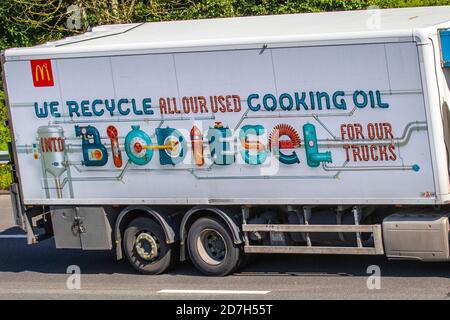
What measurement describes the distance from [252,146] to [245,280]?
178 cm

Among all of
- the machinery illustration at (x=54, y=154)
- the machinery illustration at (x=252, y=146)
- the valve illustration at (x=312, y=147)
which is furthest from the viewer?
the machinery illustration at (x=54, y=154)

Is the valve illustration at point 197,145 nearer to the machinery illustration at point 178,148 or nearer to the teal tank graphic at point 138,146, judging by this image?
the machinery illustration at point 178,148

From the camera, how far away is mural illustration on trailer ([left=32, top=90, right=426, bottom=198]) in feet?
43.4

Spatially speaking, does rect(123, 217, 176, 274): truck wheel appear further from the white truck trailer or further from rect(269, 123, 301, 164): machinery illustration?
rect(269, 123, 301, 164): machinery illustration

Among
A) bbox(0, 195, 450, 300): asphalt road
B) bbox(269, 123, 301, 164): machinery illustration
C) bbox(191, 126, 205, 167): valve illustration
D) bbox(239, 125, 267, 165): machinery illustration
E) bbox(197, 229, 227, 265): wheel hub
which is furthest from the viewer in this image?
bbox(197, 229, 227, 265): wheel hub

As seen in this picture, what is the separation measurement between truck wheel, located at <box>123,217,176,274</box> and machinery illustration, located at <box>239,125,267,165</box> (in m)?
1.80

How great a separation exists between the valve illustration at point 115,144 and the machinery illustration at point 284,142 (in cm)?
220

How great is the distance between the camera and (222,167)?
554 inches

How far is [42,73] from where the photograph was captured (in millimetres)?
14945

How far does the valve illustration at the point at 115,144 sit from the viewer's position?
14.7 m

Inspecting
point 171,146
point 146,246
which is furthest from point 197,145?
point 146,246

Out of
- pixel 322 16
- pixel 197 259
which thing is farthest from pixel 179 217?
pixel 322 16

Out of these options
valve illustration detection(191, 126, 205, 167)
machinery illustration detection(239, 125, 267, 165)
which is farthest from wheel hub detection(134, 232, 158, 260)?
machinery illustration detection(239, 125, 267, 165)

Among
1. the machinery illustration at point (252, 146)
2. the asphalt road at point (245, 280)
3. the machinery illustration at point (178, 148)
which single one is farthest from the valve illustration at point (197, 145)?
the asphalt road at point (245, 280)
